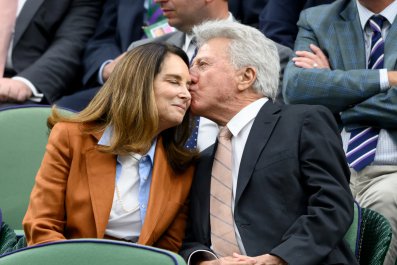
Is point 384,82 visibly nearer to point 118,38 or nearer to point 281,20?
point 281,20

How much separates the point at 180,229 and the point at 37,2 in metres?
2.58

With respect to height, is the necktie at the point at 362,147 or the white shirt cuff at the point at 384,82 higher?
the white shirt cuff at the point at 384,82

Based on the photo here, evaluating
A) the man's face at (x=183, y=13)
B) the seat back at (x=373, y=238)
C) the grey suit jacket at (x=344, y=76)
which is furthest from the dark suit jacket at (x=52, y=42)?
the seat back at (x=373, y=238)

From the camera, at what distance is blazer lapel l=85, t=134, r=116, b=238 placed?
3732 millimetres

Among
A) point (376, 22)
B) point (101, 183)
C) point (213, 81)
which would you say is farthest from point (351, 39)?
point (101, 183)

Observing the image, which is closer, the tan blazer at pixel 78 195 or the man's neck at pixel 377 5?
the tan blazer at pixel 78 195

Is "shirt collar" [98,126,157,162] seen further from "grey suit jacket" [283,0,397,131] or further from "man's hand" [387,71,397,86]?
"man's hand" [387,71,397,86]

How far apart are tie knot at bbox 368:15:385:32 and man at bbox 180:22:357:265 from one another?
0.80 m

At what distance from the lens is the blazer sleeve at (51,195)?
3746 millimetres

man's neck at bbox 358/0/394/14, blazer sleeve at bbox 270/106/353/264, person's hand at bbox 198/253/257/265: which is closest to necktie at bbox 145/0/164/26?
man's neck at bbox 358/0/394/14

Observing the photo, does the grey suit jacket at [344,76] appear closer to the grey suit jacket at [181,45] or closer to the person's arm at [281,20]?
the grey suit jacket at [181,45]

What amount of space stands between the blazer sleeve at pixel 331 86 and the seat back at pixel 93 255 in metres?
1.76

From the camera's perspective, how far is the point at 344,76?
4508mm

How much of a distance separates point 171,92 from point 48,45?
2422 millimetres
